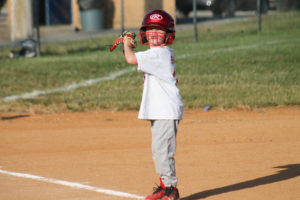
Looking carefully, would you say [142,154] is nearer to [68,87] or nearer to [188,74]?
[68,87]

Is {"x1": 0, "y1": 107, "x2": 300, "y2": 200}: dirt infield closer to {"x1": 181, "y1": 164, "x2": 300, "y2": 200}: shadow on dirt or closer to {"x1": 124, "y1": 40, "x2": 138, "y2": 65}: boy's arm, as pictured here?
{"x1": 181, "y1": 164, "x2": 300, "y2": 200}: shadow on dirt

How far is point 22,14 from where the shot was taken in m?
21.6

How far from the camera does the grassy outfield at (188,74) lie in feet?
31.4

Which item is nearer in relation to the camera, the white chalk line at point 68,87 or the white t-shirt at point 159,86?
the white t-shirt at point 159,86

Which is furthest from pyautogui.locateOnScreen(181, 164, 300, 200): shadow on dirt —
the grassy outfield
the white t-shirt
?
the grassy outfield

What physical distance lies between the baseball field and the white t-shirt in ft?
2.81

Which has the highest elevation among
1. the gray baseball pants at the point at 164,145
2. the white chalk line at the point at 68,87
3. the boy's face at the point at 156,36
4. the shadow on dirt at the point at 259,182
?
the boy's face at the point at 156,36

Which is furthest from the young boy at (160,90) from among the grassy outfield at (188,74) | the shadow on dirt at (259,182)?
the grassy outfield at (188,74)

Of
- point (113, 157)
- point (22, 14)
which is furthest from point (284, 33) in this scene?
point (113, 157)

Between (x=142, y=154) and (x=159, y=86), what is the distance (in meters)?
2.02

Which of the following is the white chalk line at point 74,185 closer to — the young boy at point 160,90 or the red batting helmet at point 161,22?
the young boy at point 160,90

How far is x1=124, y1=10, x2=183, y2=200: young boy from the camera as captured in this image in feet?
14.1

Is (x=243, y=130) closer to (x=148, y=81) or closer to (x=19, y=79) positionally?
(x=148, y=81)

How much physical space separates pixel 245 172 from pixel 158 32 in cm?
191
